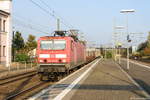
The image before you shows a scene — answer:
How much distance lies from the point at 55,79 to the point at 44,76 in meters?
0.83

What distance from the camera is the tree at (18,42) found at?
179 feet

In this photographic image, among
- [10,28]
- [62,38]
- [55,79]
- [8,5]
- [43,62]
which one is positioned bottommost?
[55,79]

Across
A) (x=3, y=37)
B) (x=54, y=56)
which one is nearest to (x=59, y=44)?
(x=54, y=56)

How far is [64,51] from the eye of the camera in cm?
1784

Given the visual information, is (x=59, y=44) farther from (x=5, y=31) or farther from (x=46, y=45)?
(x=5, y=31)

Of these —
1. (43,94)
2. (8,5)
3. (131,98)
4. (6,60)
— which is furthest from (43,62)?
(8,5)

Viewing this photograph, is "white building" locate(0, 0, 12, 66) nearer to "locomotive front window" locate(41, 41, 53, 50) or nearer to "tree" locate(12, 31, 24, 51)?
"locomotive front window" locate(41, 41, 53, 50)

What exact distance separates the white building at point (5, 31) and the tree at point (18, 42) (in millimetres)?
17998

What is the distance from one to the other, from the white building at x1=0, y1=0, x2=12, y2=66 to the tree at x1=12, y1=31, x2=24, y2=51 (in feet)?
59.0

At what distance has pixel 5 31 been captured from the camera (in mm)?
35344

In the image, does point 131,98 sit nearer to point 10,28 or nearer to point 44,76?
point 44,76

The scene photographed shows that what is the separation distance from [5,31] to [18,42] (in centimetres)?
2012

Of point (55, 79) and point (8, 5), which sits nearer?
point (55, 79)

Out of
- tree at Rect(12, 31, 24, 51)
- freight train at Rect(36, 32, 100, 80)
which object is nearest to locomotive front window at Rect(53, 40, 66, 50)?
freight train at Rect(36, 32, 100, 80)
